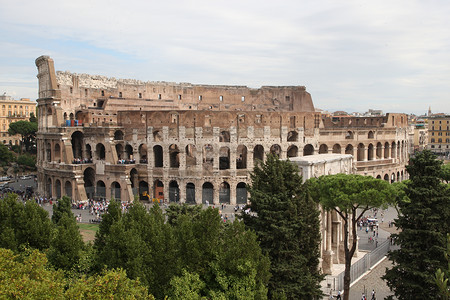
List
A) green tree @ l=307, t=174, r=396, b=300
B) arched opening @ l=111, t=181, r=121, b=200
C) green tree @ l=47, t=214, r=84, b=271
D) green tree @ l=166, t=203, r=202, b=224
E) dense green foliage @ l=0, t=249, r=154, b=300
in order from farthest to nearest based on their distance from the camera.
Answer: arched opening @ l=111, t=181, r=121, b=200 → green tree @ l=166, t=203, r=202, b=224 → green tree @ l=307, t=174, r=396, b=300 → green tree @ l=47, t=214, r=84, b=271 → dense green foliage @ l=0, t=249, r=154, b=300

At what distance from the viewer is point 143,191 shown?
43531 millimetres

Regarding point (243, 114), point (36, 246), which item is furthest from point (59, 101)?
point (36, 246)

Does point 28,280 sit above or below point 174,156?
below

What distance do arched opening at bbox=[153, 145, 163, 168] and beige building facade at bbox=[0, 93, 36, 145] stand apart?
42445 millimetres

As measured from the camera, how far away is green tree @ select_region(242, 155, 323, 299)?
18281 millimetres

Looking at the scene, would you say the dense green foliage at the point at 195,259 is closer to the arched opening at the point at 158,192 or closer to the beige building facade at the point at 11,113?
the arched opening at the point at 158,192

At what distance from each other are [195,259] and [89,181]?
32763 mm

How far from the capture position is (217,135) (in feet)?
135

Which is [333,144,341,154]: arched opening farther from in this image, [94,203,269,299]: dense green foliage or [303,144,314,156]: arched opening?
[94,203,269,299]: dense green foliage

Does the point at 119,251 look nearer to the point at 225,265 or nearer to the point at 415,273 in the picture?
the point at 225,265

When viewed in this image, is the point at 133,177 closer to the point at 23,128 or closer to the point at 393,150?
the point at 393,150

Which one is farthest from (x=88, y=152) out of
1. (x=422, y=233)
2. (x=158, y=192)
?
(x=422, y=233)

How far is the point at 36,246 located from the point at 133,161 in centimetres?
2418

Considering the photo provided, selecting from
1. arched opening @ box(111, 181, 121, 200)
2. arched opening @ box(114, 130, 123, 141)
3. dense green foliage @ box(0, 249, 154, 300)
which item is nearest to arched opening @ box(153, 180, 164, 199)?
arched opening @ box(111, 181, 121, 200)
